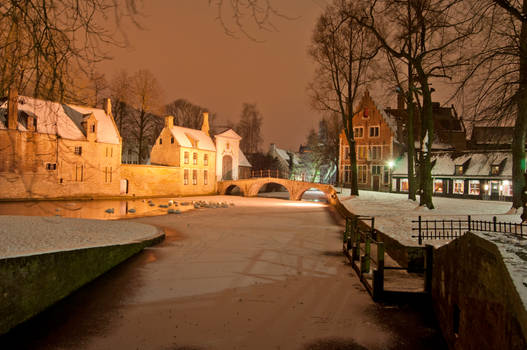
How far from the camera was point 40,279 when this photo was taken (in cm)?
766

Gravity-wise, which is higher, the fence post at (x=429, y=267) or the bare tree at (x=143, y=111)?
the bare tree at (x=143, y=111)

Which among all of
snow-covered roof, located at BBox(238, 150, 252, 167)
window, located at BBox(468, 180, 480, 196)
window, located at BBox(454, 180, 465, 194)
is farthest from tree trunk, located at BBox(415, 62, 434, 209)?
snow-covered roof, located at BBox(238, 150, 252, 167)

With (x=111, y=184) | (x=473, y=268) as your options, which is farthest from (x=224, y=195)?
(x=473, y=268)

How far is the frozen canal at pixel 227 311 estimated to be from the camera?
251 inches

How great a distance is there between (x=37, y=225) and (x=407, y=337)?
12281 mm

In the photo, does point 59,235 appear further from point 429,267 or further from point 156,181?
point 156,181

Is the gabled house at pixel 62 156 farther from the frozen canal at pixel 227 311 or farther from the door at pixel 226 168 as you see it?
the frozen canal at pixel 227 311

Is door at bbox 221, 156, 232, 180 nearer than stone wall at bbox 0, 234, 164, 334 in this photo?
No

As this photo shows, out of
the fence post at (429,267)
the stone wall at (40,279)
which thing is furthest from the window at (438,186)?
the stone wall at (40,279)

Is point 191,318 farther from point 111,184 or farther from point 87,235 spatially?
point 111,184

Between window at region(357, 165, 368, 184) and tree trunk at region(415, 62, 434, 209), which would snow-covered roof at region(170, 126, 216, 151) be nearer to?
window at region(357, 165, 368, 184)

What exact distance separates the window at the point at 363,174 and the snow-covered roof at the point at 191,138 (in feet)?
67.1

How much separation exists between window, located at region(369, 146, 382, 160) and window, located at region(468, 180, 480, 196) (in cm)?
861

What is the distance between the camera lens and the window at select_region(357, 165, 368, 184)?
3572 centimetres
